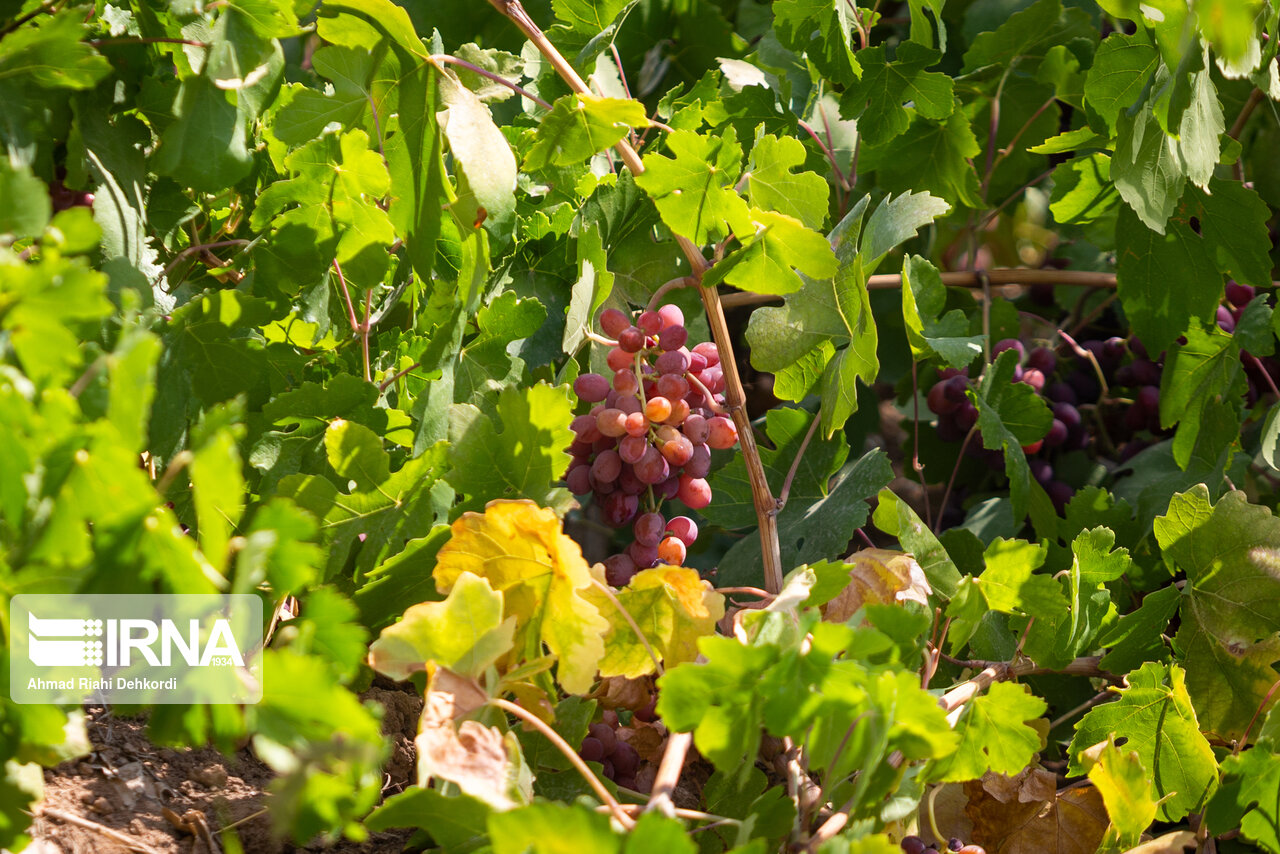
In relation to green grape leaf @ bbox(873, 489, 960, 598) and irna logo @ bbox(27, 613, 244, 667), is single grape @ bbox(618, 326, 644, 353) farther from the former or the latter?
irna logo @ bbox(27, 613, 244, 667)

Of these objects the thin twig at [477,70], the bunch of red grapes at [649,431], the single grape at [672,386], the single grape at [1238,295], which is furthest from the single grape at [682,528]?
the single grape at [1238,295]

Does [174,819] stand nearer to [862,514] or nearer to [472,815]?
[472,815]

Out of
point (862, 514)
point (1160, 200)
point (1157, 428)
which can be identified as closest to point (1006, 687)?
point (862, 514)

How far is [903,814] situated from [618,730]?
0.20 m

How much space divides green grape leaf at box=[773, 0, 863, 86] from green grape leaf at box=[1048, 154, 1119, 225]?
25cm

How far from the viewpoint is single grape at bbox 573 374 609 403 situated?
0.74 m

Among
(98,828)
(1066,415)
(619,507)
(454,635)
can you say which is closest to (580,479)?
(619,507)

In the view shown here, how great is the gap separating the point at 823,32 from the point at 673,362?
14.9 inches

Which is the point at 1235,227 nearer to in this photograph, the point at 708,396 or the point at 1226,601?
the point at 1226,601

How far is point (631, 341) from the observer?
28.3 inches

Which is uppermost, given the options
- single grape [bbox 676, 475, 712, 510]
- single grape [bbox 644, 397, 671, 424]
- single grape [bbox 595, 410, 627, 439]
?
single grape [bbox 644, 397, 671, 424]

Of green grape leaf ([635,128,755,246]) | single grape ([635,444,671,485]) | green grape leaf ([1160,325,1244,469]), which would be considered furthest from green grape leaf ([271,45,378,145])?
green grape leaf ([1160,325,1244,469])

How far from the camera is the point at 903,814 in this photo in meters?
0.59

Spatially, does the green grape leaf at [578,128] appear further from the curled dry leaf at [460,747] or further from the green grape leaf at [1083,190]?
the green grape leaf at [1083,190]
